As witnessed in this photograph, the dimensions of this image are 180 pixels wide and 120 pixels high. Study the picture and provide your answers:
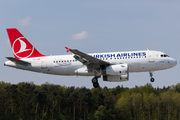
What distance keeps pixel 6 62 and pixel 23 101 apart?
73377 millimetres

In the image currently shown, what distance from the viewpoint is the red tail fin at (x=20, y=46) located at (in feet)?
159

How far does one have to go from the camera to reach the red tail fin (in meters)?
48.5

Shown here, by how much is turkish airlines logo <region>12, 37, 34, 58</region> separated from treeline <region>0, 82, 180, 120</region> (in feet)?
217

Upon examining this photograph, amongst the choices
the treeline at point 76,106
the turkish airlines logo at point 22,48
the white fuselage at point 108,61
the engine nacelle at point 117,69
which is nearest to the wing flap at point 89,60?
the white fuselage at point 108,61

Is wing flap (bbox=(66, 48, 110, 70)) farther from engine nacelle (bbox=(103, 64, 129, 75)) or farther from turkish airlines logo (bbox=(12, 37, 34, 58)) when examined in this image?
turkish airlines logo (bbox=(12, 37, 34, 58))

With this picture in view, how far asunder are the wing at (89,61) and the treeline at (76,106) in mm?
72851

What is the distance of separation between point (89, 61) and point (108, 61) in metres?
3.15

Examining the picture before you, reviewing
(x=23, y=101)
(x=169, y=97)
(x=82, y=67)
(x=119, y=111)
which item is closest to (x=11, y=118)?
(x=23, y=101)

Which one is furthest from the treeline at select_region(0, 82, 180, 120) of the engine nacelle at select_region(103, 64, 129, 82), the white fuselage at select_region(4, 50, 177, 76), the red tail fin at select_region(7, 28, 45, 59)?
the engine nacelle at select_region(103, 64, 129, 82)

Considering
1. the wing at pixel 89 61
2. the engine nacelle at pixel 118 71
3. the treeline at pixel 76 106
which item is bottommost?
the treeline at pixel 76 106

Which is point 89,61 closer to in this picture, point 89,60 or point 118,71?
point 89,60

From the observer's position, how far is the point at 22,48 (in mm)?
49219

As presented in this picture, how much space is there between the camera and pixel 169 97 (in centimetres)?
12156

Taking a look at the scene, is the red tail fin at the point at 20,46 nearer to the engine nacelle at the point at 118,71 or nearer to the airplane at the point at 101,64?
the airplane at the point at 101,64
